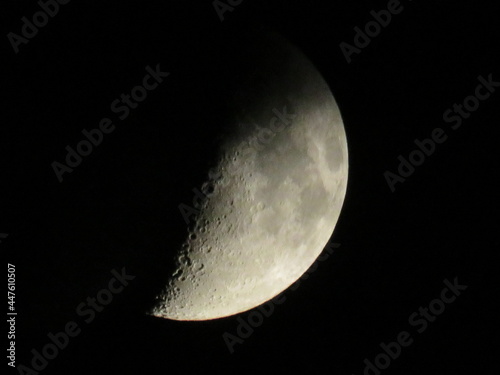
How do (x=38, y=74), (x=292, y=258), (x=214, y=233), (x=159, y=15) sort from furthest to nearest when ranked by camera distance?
(x=292, y=258) < (x=214, y=233) < (x=159, y=15) < (x=38, y=74)

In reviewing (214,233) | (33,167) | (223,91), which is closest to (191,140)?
(223,91)

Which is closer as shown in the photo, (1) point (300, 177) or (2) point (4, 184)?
(2) point (4, 184)

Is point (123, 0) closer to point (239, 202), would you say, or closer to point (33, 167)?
point (33, 167)

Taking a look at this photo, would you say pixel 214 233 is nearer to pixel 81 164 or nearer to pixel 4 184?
pixel 81 164

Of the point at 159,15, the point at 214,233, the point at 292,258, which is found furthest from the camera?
the point at 292,258

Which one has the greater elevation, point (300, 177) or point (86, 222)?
point (86, 222)

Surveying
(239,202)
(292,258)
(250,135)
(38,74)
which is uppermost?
(38,74)

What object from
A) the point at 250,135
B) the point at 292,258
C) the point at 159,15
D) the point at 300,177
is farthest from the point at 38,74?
the point at 292,258
